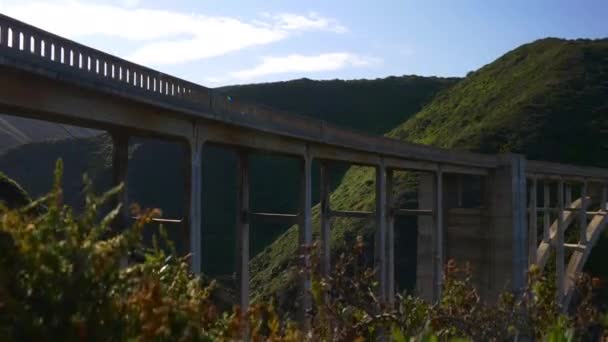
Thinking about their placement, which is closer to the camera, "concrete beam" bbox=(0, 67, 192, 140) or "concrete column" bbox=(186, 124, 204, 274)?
"concrete beam" bbox=(0, 67, 192, 140)

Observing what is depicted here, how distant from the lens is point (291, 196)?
91.6 meters

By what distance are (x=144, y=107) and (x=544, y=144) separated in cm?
5273

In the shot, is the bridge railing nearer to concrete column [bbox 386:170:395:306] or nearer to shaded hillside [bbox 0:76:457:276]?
concrete column [bbox 386:170:395:306]

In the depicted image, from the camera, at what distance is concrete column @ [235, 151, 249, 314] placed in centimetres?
2197

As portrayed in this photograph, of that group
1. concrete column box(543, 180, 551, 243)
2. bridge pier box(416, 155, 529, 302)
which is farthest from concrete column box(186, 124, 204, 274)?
concrete column box(543, 180, 551, 243)

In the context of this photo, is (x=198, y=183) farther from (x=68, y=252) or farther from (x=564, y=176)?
(x=564, y=176)

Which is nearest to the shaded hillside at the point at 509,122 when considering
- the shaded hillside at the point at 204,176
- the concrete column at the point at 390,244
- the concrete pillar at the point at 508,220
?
the concrete column at the point at 390,244

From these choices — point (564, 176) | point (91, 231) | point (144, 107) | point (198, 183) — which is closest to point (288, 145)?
point (198, 183)

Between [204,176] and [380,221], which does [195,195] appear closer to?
[380,221]

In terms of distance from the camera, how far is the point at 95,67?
45.3 ft

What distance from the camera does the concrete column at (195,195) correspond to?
17.1 metres

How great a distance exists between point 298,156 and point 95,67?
10925 mm

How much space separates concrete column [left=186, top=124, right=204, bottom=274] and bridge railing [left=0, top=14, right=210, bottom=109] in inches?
41.1

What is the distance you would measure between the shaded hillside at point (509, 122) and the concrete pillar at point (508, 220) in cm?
1257
